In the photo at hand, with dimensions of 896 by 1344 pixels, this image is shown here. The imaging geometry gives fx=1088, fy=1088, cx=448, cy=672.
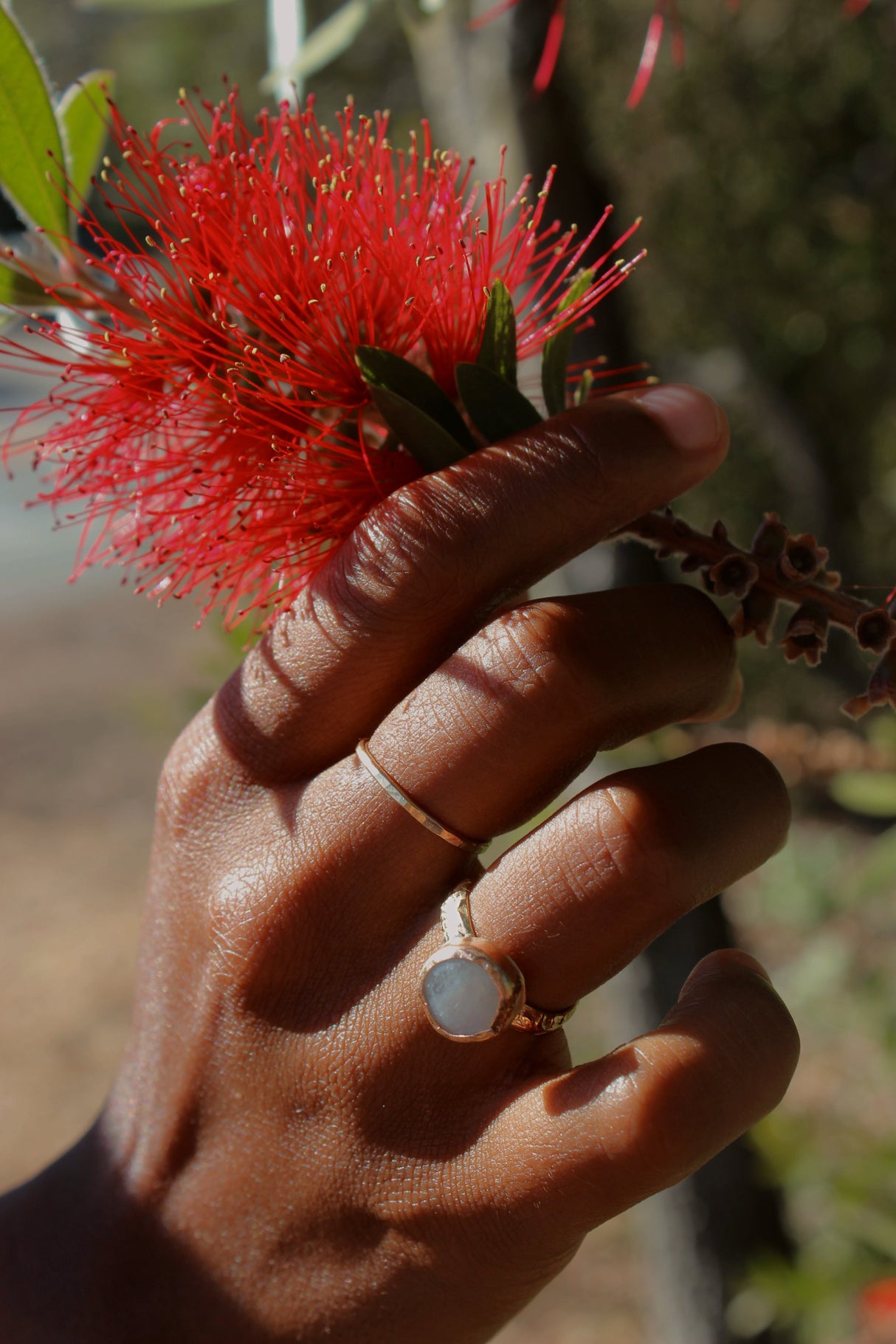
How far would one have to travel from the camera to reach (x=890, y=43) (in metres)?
2.89

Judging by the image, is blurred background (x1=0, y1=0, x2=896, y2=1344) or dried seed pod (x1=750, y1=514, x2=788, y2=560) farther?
blurred background (x1=0, y1=0, x2=896, y2=1344)

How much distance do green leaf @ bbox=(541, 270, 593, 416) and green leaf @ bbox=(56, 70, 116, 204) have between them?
1.01 ft

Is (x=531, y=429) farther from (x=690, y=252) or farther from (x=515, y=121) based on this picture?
(x=690, y=252)

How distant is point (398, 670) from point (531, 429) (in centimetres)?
13

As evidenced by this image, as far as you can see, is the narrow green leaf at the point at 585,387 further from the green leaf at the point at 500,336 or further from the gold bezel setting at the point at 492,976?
the gold bezel setting at the point at 492,976

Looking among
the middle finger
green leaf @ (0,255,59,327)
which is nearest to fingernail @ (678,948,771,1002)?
the middle finger

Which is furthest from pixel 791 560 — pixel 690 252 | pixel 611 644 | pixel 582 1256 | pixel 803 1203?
pixel 690 252

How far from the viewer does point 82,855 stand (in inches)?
165

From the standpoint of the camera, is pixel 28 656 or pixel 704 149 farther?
pixel 28 656

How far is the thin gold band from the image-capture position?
486mm

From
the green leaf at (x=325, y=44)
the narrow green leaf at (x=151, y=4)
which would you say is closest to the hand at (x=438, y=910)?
the green leaf at (x=325, y=44)

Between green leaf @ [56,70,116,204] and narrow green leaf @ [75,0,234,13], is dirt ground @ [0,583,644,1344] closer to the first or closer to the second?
narrow green leaf @ [75,0,234,13]

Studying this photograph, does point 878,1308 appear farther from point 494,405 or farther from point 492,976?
point 494,405

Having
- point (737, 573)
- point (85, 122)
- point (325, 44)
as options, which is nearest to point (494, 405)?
point (737, 573)
